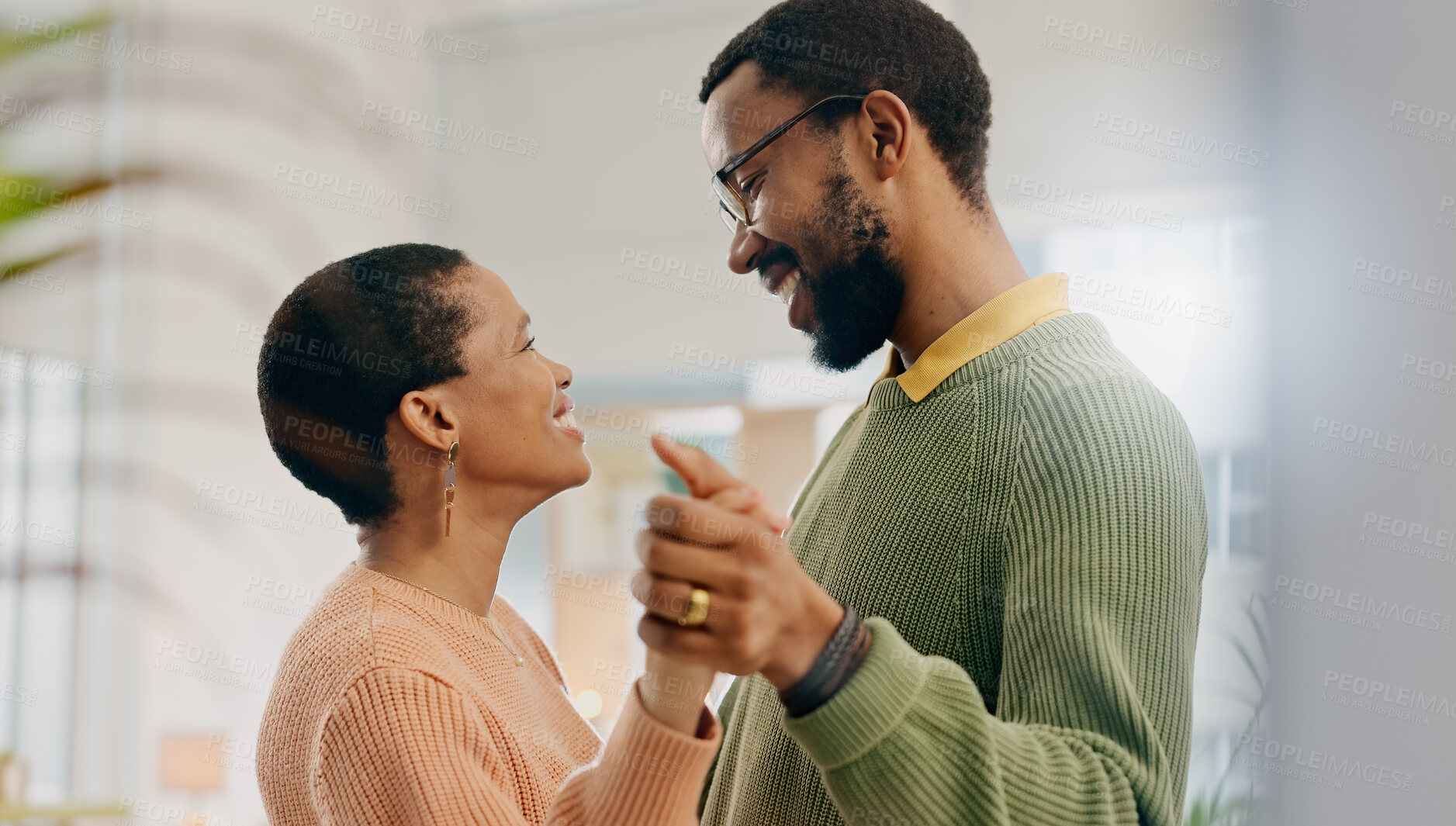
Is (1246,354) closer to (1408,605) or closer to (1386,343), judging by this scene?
(1386,343)

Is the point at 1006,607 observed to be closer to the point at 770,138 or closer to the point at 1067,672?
the point at 1067,672

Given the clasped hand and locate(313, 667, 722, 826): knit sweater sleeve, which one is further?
locate(313, 667, 722, 826): knit sweater sleeve

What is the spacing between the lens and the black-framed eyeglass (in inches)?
49.0

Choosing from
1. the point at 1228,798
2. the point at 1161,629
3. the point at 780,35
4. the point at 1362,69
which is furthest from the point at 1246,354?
the point at 1161,629

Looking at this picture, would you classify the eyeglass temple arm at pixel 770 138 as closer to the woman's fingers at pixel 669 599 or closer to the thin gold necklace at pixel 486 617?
the thin gold necklace at pixel 486 617

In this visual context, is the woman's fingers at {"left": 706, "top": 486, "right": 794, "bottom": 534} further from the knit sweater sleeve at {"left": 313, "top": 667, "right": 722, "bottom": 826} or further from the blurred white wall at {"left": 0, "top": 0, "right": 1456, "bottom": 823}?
the blurred white wall at {"left": 0, "top": 0, "right": 1456, "bottom": 823}

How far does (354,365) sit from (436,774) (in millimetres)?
486

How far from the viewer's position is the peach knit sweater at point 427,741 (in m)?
0.86

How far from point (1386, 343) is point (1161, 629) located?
176cm

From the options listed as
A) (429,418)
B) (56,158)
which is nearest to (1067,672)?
(429,418)

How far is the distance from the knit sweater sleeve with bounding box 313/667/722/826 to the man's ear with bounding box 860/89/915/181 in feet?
2.24

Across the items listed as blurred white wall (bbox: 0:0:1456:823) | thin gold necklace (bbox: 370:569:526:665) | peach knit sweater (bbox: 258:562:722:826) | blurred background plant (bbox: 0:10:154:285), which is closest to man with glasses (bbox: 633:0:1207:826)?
peach knit sweater (bbox: 258:562:722:826)

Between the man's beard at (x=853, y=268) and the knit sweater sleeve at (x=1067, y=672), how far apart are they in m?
0.30

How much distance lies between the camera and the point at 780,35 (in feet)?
4.27
